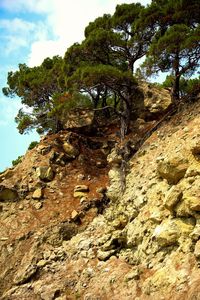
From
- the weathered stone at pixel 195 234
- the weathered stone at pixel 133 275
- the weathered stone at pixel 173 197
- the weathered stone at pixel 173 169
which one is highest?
the weathered stone at pixel 173 169

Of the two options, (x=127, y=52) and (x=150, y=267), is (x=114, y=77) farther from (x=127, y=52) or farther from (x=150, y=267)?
(x=150, y=267)

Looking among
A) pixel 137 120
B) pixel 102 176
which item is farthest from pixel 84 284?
pixel 137 120

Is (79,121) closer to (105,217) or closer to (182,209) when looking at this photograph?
(105,217)

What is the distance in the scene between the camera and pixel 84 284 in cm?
1576

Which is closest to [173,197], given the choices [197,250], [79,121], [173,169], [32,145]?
[173,169]

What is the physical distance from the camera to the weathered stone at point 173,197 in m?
14.2

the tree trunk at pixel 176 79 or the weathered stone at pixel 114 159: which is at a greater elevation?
the tree trunk at pixel 176 79

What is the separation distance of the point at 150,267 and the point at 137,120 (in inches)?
536

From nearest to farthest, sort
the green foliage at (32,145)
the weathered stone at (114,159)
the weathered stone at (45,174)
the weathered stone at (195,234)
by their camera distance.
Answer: the weathered stone at (195,234) → the weathered stone at (114,159) → the weathered stone at (45,174) → the green foliage at (32,145)

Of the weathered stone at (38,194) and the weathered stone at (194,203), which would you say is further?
the weathered stone at (38,194)

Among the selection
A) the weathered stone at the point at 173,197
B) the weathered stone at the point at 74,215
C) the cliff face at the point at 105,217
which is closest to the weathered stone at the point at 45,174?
the cliff face at the point at 105,217

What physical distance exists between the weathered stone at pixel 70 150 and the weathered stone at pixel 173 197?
10721 millimetres

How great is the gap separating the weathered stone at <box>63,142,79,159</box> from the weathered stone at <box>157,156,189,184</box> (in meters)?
9.44

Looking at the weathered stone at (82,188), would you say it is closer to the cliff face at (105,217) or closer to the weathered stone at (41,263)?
the cliff face at (105,217)
